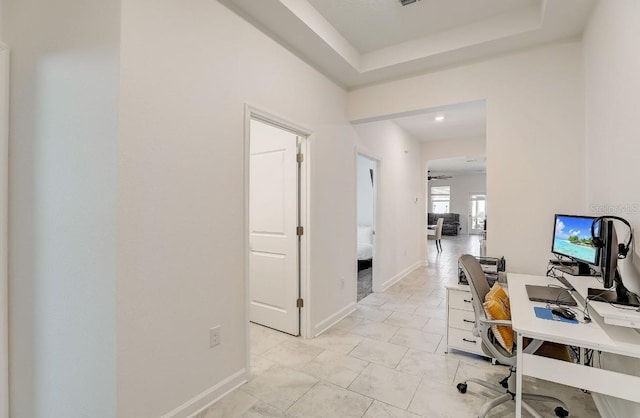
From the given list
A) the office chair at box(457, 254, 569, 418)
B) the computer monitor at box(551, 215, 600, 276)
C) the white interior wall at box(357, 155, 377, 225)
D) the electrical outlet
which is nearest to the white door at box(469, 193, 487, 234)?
the white interior wall at box(357, 155, 377, 225)

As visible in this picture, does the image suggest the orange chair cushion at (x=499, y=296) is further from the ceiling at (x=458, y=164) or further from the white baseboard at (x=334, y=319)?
the ceiling at (x=458, y=164)

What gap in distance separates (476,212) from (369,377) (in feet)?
42.6

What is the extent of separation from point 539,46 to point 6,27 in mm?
3920

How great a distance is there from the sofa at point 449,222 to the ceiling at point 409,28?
37.1 ft

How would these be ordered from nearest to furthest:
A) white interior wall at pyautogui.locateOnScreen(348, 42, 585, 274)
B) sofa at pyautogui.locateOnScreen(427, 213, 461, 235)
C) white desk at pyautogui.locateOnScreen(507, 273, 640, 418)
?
white desk at pyautogui.locateOnScreen(507, 273, 640, 418) → white interior wall at pyautogui.locateOnScreen(348, 42, 585, 274) → sofa at pyautogui.locateOnScreen(427, 213, 461, 235)

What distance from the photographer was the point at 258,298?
3.28 metres

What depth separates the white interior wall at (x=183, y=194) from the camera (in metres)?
1.54

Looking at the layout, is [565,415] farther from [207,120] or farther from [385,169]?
[385,169]

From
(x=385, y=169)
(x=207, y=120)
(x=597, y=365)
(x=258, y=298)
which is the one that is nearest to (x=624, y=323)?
(x=597, y=365)

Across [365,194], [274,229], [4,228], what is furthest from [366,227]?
[4,228]

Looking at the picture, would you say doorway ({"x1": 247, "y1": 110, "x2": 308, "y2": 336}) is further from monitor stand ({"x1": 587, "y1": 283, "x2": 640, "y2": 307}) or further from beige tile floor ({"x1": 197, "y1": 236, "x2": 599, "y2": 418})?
monitor stand ({"x1": 587, "y1": 283, "x2": 640, "y2": 307})

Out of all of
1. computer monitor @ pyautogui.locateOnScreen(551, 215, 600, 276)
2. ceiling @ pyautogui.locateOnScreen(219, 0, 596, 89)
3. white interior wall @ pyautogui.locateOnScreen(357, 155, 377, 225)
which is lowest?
computer monitor @ pyautogui.locateOnScreen(551, 215, 600, 276)

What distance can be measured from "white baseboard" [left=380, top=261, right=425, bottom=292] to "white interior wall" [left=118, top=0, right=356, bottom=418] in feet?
9.65

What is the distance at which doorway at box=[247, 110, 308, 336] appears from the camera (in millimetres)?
2959
